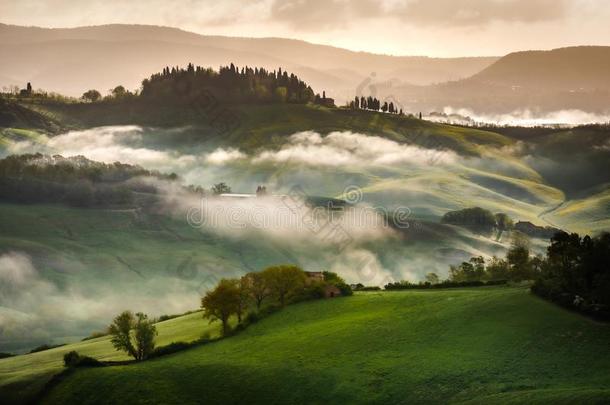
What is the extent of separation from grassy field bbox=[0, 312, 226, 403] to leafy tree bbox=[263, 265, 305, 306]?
12040mm

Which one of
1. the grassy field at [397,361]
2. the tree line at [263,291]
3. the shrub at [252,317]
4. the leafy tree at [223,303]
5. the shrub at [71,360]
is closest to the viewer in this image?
the grassy field at [397,361]

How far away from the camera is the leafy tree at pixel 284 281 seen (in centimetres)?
13612

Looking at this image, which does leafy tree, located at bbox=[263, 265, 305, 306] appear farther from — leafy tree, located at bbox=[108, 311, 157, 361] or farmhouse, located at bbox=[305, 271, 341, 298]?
leafy tree, located at bbox=[108, 311, 157, 361]

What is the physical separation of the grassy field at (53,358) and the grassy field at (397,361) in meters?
5.81

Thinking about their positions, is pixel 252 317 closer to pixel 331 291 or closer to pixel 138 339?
pixel 331 291

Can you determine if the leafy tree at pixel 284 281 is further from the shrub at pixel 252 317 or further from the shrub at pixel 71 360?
the shrub at pixel 71 360

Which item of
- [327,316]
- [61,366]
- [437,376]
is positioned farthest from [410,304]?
[61,366]

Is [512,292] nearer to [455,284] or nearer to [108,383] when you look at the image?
[455,284]

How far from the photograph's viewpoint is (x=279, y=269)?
13912cm

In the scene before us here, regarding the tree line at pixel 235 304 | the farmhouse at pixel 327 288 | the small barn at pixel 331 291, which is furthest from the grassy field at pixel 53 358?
the small barn at pixel 331 291

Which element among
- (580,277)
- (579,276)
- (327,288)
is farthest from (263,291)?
(580,277)

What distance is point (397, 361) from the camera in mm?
93500

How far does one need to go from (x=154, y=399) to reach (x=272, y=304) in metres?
38.3

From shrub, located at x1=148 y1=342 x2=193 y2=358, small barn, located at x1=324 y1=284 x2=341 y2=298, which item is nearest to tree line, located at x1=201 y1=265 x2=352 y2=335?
small barn, located at x1=324 y1=284 x2=341 y2=298
